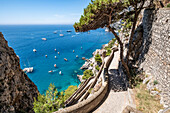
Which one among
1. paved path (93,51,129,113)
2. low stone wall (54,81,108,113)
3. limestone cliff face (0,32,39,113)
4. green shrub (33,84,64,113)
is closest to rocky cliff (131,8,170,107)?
paved path (93,51,129,113)

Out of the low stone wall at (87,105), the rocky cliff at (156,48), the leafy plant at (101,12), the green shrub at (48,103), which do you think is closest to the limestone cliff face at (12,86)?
the green shrub at (48,103)

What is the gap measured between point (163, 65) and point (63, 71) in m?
41.2

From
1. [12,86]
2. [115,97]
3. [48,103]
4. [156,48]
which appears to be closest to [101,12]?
[156,48]

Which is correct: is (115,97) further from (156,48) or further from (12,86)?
(12,86)

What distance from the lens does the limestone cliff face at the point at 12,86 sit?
8.63 m

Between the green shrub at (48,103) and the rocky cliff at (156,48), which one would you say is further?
the green shrub at (48,103)

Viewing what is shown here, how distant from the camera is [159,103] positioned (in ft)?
23.5

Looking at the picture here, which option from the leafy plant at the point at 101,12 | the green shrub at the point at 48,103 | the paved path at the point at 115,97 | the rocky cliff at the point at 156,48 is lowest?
the paved path at the point at 115,97

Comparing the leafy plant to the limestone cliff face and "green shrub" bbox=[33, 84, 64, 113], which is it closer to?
"green shrub" bbox=[33, 84, 64, 113]

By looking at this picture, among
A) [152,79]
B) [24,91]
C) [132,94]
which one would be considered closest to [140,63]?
[152,79]

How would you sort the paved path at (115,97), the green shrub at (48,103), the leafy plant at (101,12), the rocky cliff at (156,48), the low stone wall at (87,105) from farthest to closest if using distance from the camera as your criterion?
1. the leafy plant at (101,12)
2. the paved path at (115,97)
3. the green shrub at (48,103)
4. the rocky cliff at (156,48)
5. the low stone wall at (87,105)

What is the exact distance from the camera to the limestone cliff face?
8.63m

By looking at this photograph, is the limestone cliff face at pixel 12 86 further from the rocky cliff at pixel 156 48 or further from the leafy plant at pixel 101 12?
the rocky cliff at pixel 156 48

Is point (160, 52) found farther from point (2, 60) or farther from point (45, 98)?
point (2, 60)
